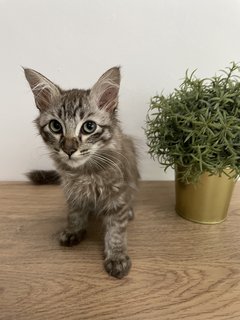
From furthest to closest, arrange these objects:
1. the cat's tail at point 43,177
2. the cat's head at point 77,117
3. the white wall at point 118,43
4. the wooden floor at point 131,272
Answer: the cat's tail at point 43,177 → the white wall at point 118,43 → the cat's head at point 77,117 → the wooden floor at point 131,272

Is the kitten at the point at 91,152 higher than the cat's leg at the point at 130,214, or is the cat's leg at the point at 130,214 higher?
the kitten at the point at 91,152

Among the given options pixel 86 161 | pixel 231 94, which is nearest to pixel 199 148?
pixel 231 94

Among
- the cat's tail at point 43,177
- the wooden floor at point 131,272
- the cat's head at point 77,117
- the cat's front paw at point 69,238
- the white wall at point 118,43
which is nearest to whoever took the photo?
the wooden floor at point 131,272

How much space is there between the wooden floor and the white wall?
→ 38 centimetres

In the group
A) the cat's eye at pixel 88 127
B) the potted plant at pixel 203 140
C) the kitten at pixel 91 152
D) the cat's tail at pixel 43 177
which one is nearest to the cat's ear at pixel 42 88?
the kitten at pixel 91 152

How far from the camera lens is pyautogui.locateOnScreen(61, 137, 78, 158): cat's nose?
27.1 inches

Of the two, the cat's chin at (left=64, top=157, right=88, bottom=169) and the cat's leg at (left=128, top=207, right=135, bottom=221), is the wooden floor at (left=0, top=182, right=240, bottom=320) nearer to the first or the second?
the cat's leg at (left=128, top=207, right=135, bottom=221)

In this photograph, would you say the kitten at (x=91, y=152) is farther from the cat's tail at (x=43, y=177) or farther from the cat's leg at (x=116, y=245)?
the cat's tail at (x=43, y=177)

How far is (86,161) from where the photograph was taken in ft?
2.43

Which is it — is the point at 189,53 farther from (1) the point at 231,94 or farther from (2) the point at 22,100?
(2) the point at 22,100

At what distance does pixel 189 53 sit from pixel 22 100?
0.58 meters

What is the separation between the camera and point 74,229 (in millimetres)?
840

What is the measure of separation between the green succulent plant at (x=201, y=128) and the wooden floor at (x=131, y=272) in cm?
17

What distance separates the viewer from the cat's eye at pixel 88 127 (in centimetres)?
73
